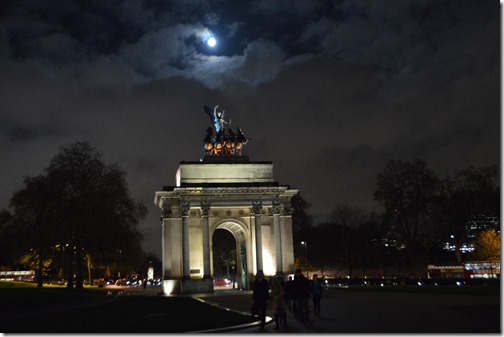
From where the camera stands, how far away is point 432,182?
6334 cm

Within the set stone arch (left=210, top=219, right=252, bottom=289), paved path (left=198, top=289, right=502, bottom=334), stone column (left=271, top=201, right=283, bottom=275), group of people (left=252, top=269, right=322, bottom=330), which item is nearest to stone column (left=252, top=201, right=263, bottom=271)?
stone column (left=271, top=201, right=283, bottom=275)

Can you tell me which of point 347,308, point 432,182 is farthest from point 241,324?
point 432,182

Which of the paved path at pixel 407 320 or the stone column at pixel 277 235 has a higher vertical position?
the stone column at pixel 277 235

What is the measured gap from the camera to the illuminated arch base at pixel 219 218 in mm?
50906

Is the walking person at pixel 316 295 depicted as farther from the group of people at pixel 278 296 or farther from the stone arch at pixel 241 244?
the stone arch at pixel 241 244

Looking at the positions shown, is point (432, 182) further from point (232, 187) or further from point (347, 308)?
point (347, 308)

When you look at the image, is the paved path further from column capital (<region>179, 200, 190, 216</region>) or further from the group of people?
column capital (<region>179, 200, 190, 216</region>)

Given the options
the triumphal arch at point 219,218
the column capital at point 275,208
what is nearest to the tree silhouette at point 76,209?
the triumphal arch at point 219,218

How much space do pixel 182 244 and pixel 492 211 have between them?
38111 mm

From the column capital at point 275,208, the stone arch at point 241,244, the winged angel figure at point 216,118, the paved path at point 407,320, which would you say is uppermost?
the winged angel figure at point 216,118

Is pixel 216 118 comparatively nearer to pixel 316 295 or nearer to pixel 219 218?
pixel 219 218

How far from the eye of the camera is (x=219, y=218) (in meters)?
53.1

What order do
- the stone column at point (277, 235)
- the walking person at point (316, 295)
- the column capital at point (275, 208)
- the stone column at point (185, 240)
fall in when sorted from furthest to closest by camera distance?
the column capital at point (275, 208), the stone column at point (277, 235), the stone column at point (185, 240), the walking person at point (316, 295)

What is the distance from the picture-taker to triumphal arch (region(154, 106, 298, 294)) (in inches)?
2004
